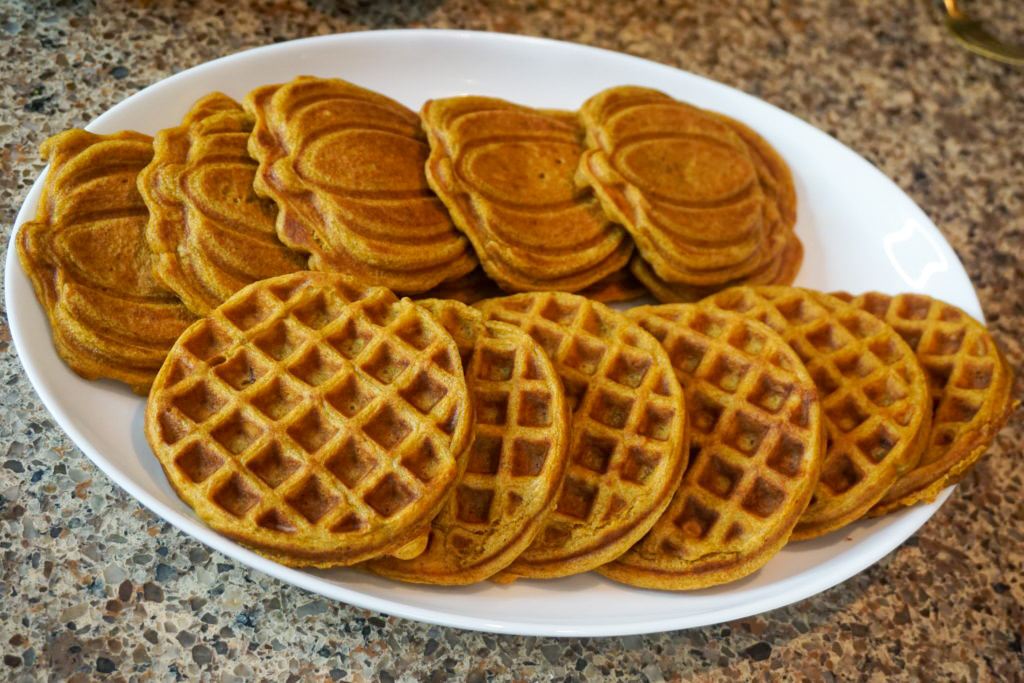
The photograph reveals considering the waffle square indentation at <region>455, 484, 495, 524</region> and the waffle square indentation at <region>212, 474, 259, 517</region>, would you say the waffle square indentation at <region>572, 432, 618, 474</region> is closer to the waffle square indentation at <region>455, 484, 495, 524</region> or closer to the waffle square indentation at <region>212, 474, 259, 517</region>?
the waffle square indentation at <region>455, 484, 495, 524</region>

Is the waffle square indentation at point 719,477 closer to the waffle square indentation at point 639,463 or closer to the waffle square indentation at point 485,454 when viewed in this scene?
the waffle square indentation at point 639,463

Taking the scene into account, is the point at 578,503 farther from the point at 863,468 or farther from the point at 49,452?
the point at 49,452

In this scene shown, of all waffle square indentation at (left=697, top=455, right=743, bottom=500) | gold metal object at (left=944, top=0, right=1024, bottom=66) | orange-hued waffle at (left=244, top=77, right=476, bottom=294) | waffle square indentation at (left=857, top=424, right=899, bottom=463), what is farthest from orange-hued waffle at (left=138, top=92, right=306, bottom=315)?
gold metal object at (left=944, top=0, right=1024, bottom=66)

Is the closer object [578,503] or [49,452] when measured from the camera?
[578,503]

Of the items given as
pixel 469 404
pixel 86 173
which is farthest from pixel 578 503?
pixel 86 173

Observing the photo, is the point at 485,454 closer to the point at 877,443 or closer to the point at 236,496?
the point at 236,496

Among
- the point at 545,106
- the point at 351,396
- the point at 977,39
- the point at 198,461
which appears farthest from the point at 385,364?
the point at 977,39
